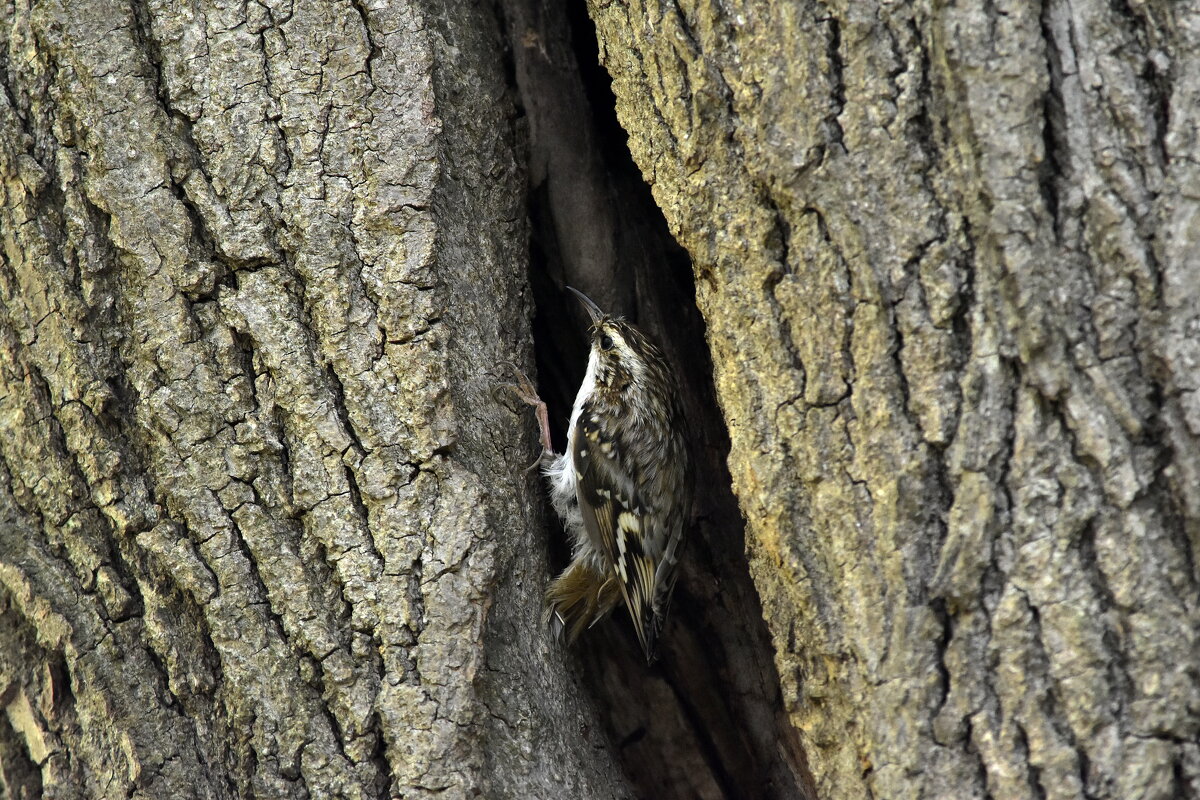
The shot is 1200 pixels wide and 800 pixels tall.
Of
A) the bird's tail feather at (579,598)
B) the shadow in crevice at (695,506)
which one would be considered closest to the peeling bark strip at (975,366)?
the shadow in crevice at (695,506)

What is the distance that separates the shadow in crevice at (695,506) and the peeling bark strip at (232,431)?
0.55 meters

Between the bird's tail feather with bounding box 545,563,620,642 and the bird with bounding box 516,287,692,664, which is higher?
the bird with bounding box 516,287,692,664

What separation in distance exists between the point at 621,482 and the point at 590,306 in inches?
25.2

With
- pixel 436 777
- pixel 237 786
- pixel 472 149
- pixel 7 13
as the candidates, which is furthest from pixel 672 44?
pixel 237 786

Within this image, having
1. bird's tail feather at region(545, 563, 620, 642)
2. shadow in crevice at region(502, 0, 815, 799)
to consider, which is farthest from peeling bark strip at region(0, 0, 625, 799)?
shadow in crevice at region(502, 0, 815, 799)

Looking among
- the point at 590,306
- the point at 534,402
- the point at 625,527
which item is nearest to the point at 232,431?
the point at 534,402

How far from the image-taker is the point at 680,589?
108 inches

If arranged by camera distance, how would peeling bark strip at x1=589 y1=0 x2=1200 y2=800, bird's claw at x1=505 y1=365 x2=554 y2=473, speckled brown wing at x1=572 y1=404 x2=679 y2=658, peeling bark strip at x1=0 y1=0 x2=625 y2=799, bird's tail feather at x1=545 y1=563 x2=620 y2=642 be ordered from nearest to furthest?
peeling bark strip at x1=589 y1=0 x2=1200 y2=800 < peeling bark strip at x1=0 y1=0 x2=625 y2=799 < bird's claw at x1=505 y1=365 x2=554 y2=473 < bird's tail feather at x1=545 y1=563 x2=620 y2=642 < speckled brown wing at x1=572 y1=404 x2=679 y2=658

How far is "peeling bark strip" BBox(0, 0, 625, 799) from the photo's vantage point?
6.49ft

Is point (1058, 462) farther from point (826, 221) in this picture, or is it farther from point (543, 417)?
point (543, 417)

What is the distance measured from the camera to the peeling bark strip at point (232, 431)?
198 cm

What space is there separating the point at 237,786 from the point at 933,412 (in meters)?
1.57

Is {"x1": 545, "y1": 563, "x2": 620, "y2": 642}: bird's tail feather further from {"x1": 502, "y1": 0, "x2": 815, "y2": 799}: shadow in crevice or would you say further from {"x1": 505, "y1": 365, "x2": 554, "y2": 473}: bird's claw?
{"x1": 505, "y1": 365, "x2": 554, "y2": 473}: bird's claw

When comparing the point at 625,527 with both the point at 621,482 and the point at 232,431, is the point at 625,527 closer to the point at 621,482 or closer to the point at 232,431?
the point at 621,482
